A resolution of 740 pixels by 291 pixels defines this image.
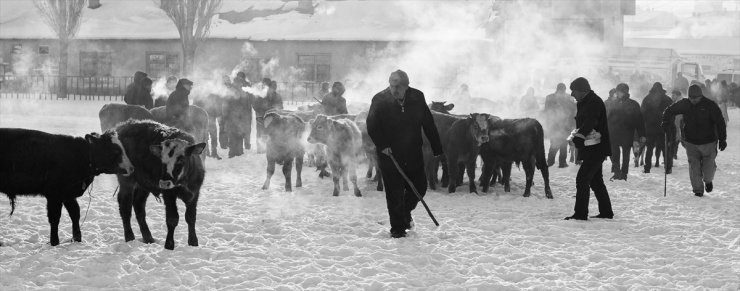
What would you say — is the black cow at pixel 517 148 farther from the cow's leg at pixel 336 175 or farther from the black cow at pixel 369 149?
the cow's leg at pixel 336 175

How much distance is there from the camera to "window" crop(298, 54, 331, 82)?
1522 inches

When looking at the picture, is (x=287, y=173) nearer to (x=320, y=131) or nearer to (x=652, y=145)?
(x=320, y=131)

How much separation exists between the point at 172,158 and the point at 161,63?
34246 millimetres

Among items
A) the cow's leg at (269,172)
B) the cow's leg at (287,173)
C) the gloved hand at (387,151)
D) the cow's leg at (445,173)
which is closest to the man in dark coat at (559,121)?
the cow's leg at (445,173)

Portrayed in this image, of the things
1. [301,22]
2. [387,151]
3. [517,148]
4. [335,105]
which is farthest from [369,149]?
[301,22]

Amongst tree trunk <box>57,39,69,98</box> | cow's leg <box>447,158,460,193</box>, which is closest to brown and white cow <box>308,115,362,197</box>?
cow's leg <box>447,158,460,193</box>

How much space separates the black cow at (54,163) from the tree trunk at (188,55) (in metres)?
28.4

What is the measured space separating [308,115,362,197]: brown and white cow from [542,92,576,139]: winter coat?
6163mm

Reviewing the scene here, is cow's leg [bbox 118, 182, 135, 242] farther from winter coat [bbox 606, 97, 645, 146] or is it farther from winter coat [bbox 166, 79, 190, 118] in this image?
winter coat [bbox 606, 97, 645, 146]

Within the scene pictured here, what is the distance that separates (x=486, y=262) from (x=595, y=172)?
2.95 meters

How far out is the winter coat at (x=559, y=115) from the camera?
17.3 meters

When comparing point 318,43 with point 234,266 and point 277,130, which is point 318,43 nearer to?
point 277,130

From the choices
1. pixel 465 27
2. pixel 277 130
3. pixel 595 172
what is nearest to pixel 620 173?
pixel 595 172

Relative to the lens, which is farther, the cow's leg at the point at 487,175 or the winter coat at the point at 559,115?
the winter coat at the point at 559,115
